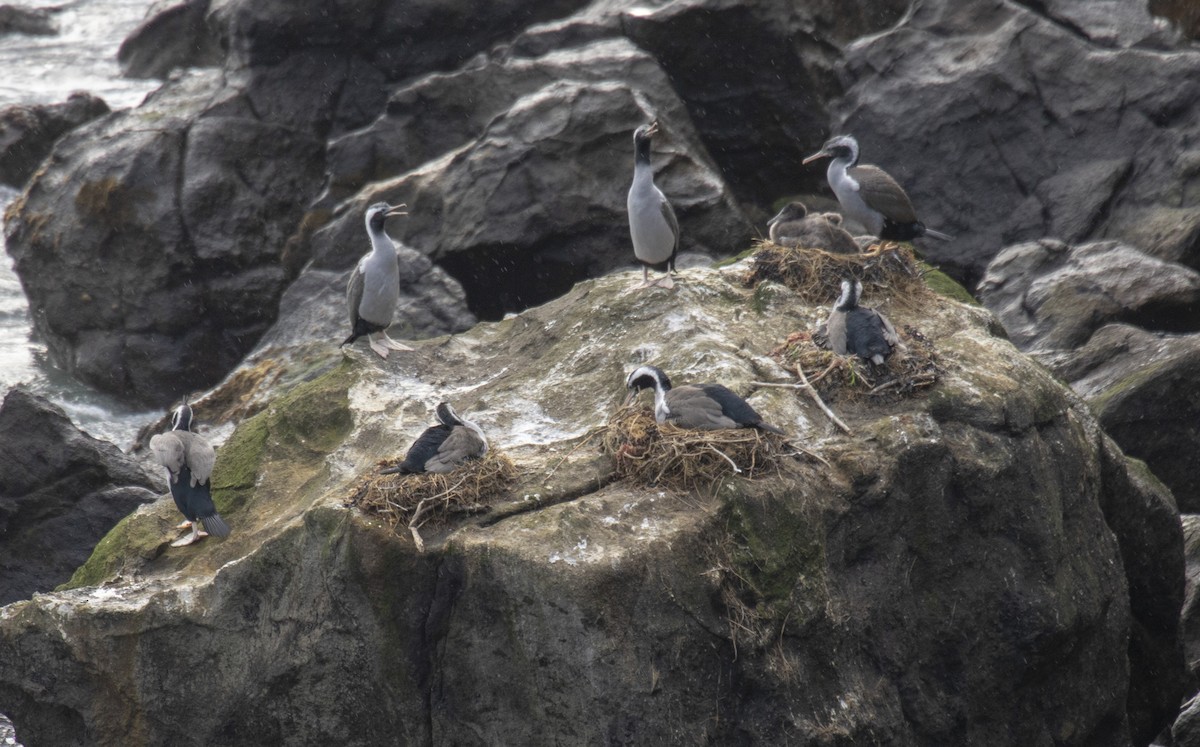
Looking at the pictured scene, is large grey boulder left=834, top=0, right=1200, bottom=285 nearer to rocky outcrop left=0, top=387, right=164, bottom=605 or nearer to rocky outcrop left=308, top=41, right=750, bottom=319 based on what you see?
rocky outcrop left=308, top=41, right=750, bottom=319

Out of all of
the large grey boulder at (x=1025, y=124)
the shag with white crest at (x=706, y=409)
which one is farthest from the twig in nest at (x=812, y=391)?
the large grey boulder at (x=1025, y=124)

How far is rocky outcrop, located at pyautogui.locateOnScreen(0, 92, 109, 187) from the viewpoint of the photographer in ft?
73.6

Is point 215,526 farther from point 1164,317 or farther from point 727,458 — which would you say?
point 1164,317

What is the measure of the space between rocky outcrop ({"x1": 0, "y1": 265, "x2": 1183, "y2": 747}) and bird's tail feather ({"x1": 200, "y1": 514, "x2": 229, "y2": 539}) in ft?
0.28

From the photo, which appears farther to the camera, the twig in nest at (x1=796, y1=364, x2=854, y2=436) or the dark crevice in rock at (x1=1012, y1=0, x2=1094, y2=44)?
the dark crevice in rock at (x1=1012, y1=0, x2=1094, y2=44)

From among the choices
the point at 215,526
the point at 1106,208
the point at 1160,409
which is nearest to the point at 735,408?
the point at 215,526

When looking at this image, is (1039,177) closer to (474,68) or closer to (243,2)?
(474,68)

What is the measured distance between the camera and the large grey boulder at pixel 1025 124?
638 inches

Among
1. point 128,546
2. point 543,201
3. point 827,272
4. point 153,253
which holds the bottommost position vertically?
point 153,253

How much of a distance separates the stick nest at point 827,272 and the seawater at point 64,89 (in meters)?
9.76

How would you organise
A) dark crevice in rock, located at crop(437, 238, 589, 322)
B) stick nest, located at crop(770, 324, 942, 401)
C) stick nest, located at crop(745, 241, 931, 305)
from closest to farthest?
1. stick nest, located at crop(770, 324, 942, 401)
2. stick nest, located at crop(745, 241, 931, 305)
3. dark crevice in rock, located at crop(437, 238, 589, 322)

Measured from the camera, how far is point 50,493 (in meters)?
12.1

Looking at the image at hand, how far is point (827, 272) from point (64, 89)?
69.7 ft

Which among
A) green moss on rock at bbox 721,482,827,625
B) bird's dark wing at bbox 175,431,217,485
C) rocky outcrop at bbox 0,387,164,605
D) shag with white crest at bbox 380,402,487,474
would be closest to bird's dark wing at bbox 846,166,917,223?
green moss on rock at bbox 721,482,827,625
